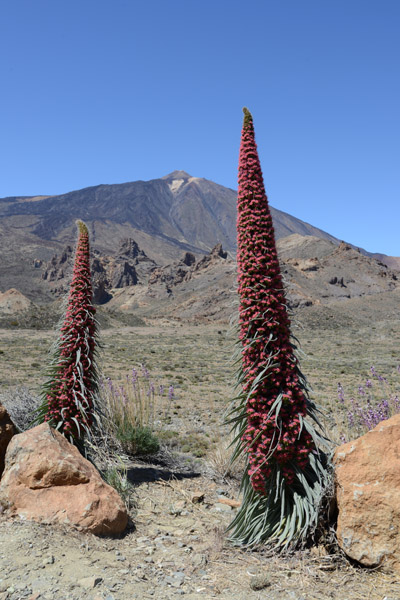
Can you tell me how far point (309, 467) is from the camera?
3514mm

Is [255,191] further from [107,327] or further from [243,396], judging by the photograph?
[107,327]

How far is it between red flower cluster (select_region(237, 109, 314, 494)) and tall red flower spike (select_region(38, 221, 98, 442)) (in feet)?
5.47

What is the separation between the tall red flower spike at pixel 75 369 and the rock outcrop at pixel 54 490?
1.58 feet

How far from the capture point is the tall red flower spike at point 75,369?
426 centimetres

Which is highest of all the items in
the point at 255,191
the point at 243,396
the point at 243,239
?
the point at 255,191

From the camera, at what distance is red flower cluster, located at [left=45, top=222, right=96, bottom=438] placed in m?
4.26

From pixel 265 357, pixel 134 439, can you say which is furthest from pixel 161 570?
pixel 134 439

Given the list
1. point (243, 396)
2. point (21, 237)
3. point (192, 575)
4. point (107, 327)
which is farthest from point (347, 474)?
point (21, 237)

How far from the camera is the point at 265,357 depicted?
132 inches

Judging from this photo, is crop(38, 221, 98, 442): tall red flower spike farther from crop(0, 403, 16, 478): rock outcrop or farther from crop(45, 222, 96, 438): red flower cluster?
crop(0, 403, 16, 478): rock outcrop

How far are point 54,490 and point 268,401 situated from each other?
6.10 ft

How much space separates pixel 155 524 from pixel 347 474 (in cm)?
181

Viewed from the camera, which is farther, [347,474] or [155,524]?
[155,524]

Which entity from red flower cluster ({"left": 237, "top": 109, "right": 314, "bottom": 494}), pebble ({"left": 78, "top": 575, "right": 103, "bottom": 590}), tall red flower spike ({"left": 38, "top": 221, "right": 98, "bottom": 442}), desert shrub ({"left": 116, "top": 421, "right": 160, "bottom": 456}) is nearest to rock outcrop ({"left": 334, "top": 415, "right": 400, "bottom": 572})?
red flower cluster ({"left": 237, "top": 109, "right": 314, "bottom": 494})
